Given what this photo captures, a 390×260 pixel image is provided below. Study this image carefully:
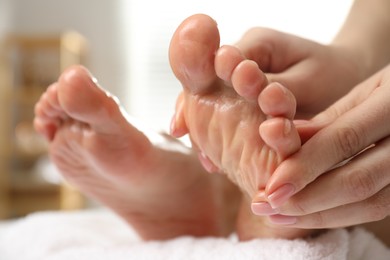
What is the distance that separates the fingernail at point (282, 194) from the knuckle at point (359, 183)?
0.06 metres

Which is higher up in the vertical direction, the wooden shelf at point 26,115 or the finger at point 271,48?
the finger at point 271,48

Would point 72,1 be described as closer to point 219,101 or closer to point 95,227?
point 95,227

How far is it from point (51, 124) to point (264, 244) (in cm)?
37

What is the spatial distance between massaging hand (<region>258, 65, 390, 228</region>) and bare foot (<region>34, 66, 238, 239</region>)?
11.0 inches

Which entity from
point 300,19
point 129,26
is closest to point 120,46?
point 129,26

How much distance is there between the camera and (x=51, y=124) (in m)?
0.87

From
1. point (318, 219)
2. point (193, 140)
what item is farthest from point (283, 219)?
point (193, 140)

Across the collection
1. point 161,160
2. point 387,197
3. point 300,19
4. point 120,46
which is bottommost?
point 120,46

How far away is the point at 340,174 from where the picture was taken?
1.86 feet

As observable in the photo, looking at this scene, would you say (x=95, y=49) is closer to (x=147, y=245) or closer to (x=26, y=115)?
(x=26, y=115)

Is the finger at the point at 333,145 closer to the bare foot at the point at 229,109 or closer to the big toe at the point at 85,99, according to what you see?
the bare foot at the point at 229,109

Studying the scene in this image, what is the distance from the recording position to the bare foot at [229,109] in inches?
21.7

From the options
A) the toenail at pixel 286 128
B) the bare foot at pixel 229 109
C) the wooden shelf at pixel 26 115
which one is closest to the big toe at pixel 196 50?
the bare foot at pixel 229 109

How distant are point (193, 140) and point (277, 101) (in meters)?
0.16
